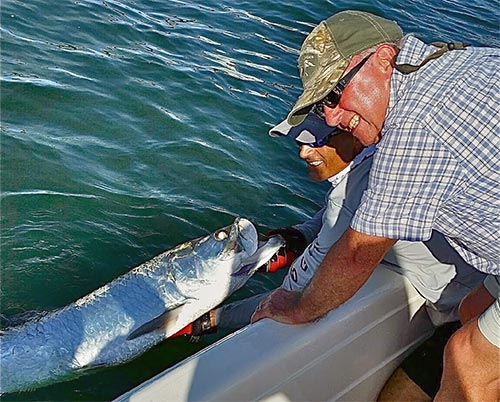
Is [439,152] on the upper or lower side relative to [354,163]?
upper

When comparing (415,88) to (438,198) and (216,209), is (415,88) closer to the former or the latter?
(438,198)

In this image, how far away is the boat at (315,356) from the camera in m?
2.55

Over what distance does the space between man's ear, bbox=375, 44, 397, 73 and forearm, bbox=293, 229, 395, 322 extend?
1.89 feet

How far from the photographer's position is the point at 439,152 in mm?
2250

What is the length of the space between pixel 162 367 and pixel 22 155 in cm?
204

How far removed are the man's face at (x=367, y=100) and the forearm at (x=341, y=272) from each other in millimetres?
376

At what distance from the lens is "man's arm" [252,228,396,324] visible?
8.21 ft

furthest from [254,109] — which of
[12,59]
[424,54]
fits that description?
[424,54]

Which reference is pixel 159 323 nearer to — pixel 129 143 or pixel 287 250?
pixel 287 250

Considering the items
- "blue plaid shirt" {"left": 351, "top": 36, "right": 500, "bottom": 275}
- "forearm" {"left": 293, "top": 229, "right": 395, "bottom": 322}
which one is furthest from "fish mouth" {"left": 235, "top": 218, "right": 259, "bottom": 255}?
"blue plaid shirt" {"left": 351, "top": 36, "right": 500, "bottom": 275}

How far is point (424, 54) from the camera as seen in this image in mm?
2439

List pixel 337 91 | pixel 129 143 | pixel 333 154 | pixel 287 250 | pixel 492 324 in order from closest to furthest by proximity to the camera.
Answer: pixel 492 324
pixel 337 91
pixel 333 154
pixel 287 250
pixel 129 143

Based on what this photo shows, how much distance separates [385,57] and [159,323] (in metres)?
1.94

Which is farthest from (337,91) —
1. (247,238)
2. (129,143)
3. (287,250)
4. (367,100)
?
(129,143)
